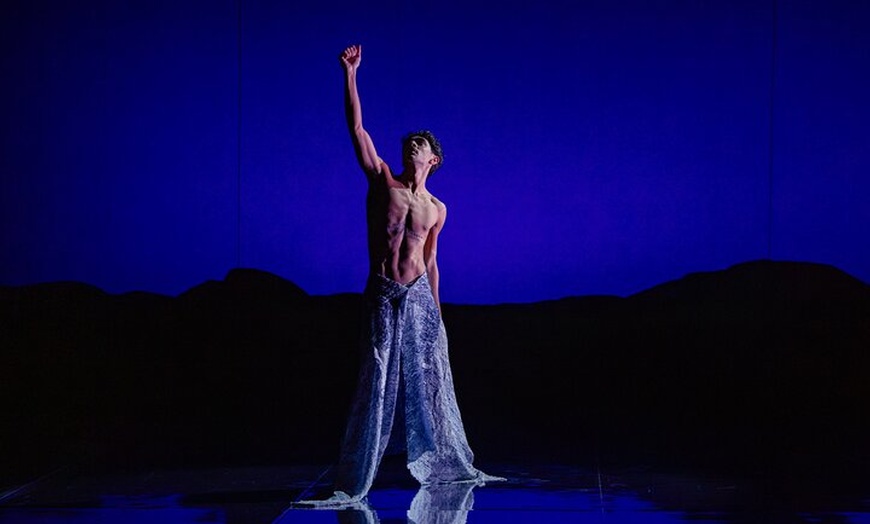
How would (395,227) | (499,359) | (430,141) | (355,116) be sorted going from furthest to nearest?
(499,359) → (430,141) → (395,227) → (355,116)

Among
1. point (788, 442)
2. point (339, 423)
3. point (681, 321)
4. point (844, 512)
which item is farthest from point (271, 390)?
point (844, 512)

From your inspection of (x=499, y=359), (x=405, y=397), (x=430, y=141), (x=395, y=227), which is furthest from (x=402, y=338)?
(x=499, y=359)

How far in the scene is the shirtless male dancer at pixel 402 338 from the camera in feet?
11.4

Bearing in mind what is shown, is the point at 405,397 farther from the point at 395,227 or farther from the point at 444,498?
the point at 395,227

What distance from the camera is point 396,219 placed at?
3.61 metres

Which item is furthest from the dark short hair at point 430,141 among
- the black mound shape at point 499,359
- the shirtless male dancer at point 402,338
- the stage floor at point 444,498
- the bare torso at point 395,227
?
the black mound shape at point 499,359

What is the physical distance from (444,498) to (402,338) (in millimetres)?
529

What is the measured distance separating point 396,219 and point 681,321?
4.66 meters

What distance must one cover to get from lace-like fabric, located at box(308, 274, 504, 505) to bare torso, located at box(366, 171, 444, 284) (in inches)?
2.0

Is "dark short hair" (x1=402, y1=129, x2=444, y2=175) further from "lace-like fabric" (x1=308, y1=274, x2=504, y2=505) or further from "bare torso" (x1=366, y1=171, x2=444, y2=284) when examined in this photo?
"lace-like fabric" (x1=308, y1=274, x2=504, y2=505)

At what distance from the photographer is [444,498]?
11.4 ft

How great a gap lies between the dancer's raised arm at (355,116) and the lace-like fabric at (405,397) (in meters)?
0.38

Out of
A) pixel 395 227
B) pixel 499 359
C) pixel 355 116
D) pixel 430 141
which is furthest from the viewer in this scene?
pixel 499 359

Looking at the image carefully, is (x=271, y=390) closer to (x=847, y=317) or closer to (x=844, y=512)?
(x=847, y=317)
